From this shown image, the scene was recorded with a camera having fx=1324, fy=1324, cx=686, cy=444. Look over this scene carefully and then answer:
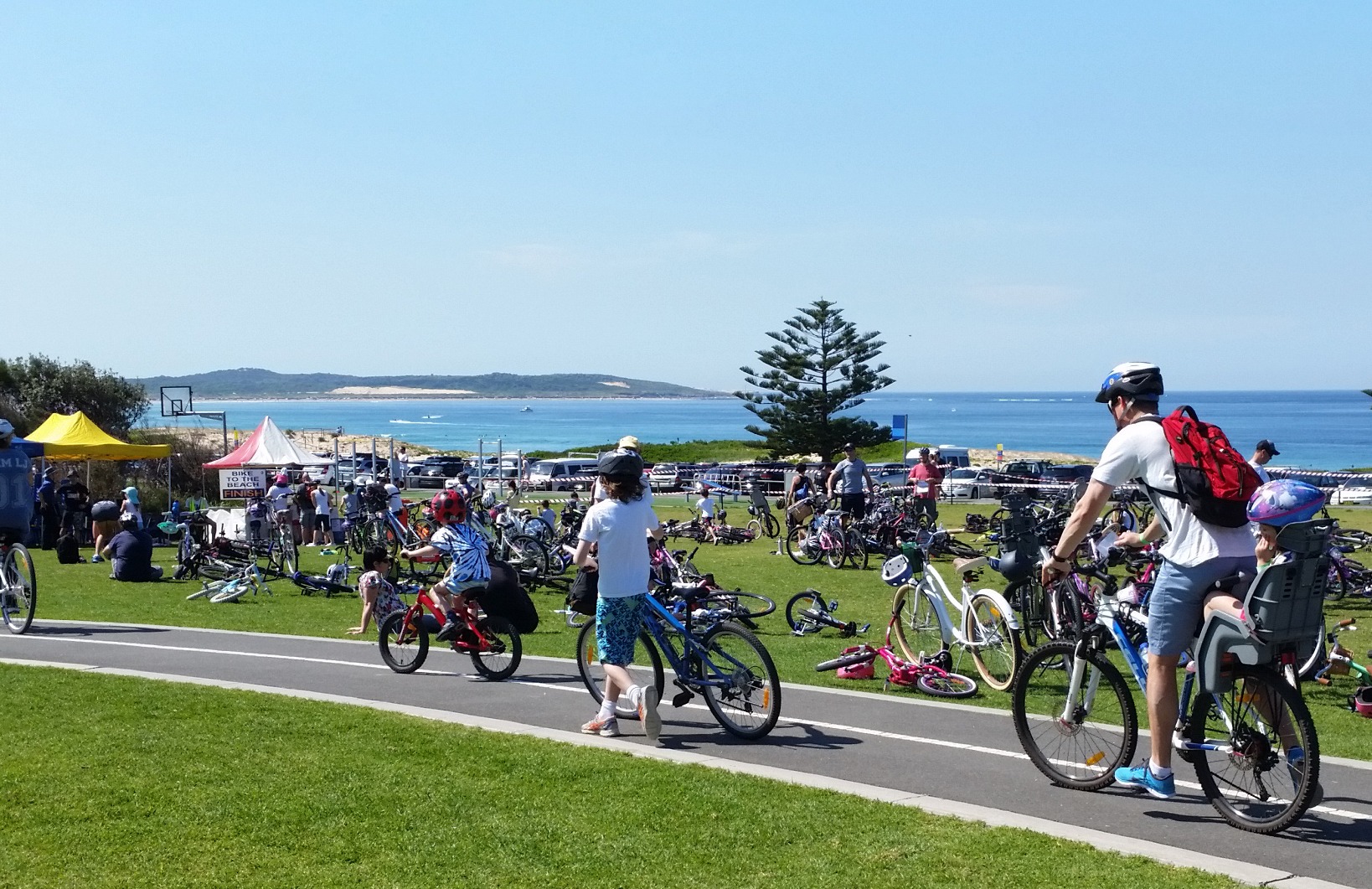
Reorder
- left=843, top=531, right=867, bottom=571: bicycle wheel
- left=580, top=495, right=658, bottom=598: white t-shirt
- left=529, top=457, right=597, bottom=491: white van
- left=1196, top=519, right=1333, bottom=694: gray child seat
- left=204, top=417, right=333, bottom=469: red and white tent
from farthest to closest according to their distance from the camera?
left=529, top=457, right=597, bottom=491: white van < left=204, top=417, right=333, bottom=469: red and white tent < left=843, top=531, right=867, bottom=571: bicycle wheel < left=580, top=495, right=658, bottom=598: white t-shirt < left=1196, top=519, right=1333, bottom=694: gray child seat

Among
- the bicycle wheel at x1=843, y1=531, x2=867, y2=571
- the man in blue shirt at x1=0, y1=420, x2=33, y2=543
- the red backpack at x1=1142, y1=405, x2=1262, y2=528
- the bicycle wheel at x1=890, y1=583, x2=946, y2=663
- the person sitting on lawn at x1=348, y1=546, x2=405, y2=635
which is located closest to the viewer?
the red backpack at x1=1142, y1=405, x2=1262, y2=528

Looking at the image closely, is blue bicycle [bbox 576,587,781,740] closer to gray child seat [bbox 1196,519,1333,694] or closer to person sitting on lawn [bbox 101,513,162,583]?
gray child seat [bbox 1196,519,1333,694]

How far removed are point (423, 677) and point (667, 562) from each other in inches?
203

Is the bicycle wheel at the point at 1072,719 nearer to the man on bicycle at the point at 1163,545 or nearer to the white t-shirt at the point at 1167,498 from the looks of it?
the man on bicycle at the point at 1163,545

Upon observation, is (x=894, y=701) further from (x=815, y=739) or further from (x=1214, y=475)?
(x=1214, y=475)

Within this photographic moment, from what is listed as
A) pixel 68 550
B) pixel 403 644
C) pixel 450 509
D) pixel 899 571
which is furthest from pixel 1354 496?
pixel 403 644

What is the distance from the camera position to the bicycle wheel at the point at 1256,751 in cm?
523

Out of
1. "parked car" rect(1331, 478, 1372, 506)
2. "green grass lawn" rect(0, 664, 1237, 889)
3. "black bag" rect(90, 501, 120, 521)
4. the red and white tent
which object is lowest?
"parked car" rect(1331, 478, 1372, 506)

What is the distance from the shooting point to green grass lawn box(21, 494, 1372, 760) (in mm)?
9023

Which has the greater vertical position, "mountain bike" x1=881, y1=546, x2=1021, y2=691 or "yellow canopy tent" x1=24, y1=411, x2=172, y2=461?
"yellow canopy tent" x1=24, y1=411, x2=172, y2=461

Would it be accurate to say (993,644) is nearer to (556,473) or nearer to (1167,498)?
(1167,498)

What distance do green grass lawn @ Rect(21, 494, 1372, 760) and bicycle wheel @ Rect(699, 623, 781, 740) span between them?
1.93 m

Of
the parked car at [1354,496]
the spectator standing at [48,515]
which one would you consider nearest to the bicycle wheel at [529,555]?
the spectator standing at [48,515]

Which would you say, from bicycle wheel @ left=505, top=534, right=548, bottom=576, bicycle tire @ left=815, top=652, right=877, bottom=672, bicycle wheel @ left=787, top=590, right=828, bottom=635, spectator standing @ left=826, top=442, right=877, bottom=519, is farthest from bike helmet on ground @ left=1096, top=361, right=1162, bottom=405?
spectator standing @ left=826, top=442, right=877, bottom=519
